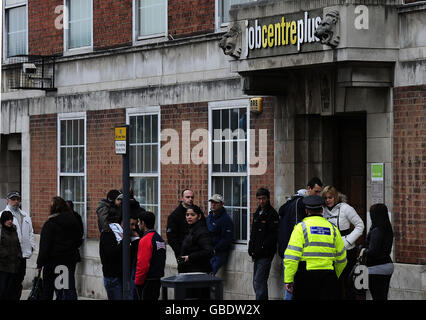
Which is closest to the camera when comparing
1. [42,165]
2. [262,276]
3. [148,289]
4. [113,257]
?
[148,289]

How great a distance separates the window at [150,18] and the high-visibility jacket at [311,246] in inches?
349

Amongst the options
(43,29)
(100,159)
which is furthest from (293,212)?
(43,29)

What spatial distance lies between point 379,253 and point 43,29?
1158 centimetres

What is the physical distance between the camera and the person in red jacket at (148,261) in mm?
13898

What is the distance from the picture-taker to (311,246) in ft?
39.8

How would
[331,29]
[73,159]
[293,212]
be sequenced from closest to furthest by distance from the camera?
[293,212], [331,29], [73,159]

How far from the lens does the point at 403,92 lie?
1577 centimetres

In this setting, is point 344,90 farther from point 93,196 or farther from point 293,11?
point 93,196

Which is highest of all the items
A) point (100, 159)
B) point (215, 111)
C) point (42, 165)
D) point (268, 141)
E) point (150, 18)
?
point (150, 18)

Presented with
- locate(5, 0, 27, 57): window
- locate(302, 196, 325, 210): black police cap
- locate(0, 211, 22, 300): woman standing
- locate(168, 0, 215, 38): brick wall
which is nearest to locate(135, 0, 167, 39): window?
locate(168, 0, 215, 38): brick wall

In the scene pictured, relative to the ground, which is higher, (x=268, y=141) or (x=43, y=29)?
(x=43, y=29)

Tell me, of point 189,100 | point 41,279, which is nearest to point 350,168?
point 189,100

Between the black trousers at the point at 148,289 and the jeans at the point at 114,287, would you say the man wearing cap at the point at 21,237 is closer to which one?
the jeans at the point at 114,287

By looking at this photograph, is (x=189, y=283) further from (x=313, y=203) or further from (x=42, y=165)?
(x=42, y=165)
